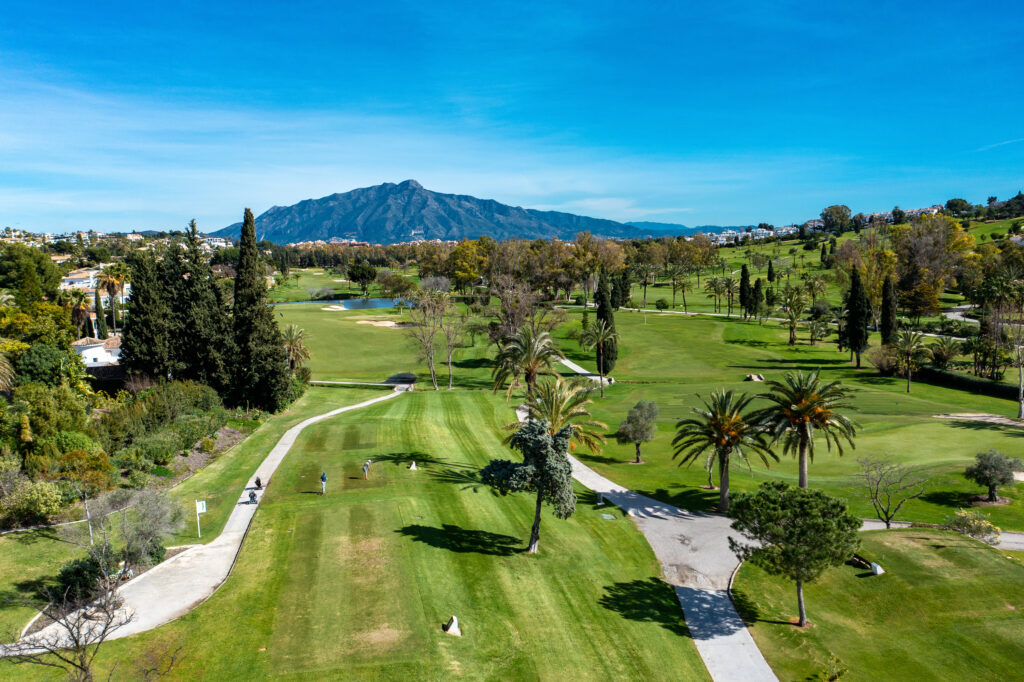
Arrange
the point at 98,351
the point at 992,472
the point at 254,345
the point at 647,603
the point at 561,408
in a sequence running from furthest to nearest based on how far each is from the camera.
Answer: the point at 98,351 → the point at 254,345 → the point at 561,408 → the point at 992,472 → the point at 647,603

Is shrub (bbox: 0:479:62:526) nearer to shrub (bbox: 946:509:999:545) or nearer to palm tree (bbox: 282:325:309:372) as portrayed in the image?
palm tree (bbox: 282:325:309:372)

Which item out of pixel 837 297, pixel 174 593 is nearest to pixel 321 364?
pixel 174 593

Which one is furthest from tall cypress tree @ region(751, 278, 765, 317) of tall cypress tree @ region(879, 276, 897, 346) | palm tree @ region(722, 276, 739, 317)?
tall cypress tree @ region(879, 276, 897, 346)

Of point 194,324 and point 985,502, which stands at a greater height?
point 194,324

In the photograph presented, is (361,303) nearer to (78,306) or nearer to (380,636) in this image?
(78,306)

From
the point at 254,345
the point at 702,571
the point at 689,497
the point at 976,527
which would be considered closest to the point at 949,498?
the point at 976,527
